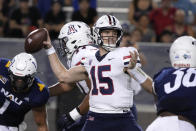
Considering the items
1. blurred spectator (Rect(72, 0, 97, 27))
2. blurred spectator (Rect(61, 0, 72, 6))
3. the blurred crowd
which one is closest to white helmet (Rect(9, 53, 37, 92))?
the blurred crowd

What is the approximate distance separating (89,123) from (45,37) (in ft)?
3.39

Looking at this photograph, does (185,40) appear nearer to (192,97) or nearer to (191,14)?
(192,97)

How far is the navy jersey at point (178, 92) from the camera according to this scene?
5000 mm

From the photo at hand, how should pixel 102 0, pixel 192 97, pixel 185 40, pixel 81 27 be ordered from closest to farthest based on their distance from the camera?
pixel 192 97, pixel 185 40, pixel 81 27, pixel 102 0

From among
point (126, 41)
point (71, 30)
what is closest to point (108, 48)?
point (71, 30)

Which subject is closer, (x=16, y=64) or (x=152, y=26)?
(x=16, y=64)

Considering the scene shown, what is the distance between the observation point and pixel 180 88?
5.02 m

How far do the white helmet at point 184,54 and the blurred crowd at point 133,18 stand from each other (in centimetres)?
505

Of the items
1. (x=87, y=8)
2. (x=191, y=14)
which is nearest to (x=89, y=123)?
(x=87, y=8)

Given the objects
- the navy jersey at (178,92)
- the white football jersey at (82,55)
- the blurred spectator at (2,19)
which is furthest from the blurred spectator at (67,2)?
the navy jersey at (178,92)

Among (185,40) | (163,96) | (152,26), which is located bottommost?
(152,26)

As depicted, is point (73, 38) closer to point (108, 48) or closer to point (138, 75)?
point (108, 48)

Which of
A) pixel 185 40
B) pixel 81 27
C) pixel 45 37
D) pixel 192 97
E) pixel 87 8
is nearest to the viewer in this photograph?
pixel 192 97

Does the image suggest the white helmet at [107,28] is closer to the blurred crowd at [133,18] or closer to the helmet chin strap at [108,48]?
the helmet chin strap at [108,48]
